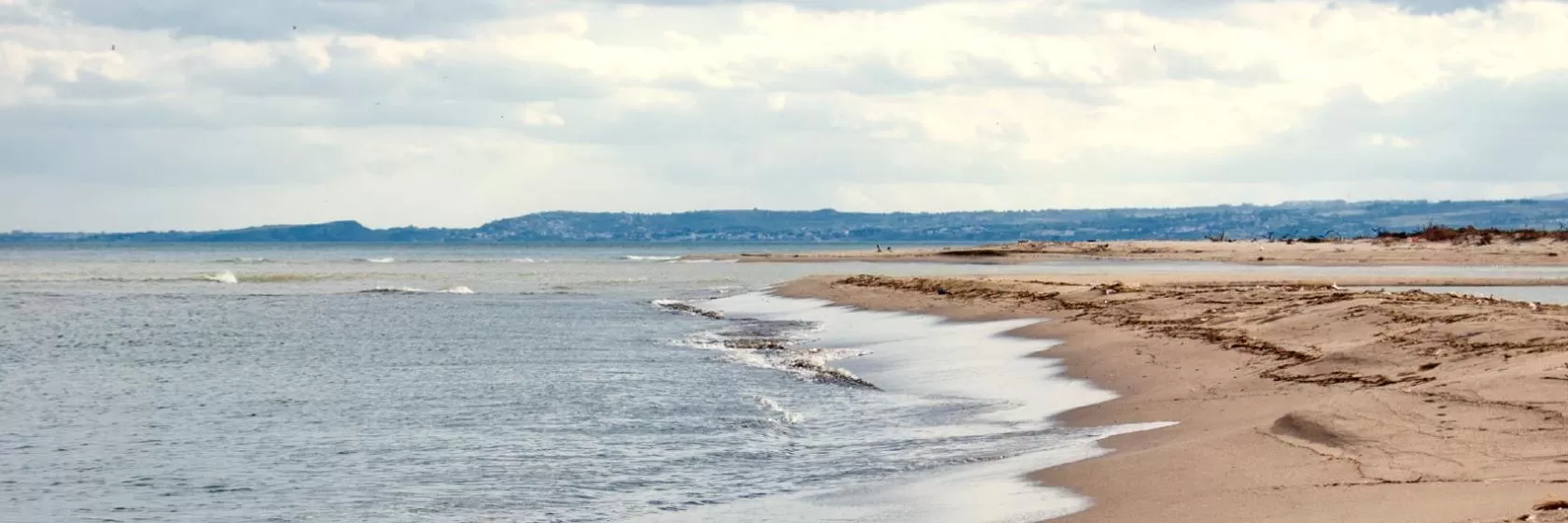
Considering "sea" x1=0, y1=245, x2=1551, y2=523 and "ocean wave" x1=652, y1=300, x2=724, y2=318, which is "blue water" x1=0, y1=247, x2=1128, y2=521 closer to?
"sea" x1=0, y1=245, x2=1551, y2=523

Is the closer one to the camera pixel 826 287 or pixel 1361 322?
pixel 1361 322

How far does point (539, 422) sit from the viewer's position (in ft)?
65.3

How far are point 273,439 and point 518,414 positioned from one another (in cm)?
343

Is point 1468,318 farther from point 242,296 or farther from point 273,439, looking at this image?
point 242,296

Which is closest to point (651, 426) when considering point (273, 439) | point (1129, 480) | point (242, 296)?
point (273, 439)

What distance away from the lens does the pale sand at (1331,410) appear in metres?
11.0

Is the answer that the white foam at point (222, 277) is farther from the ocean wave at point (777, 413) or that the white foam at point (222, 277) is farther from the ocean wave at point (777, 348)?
the ocean wave at point (777, 413)

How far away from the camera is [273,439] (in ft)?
60.5

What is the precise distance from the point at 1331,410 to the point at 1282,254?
7510cm

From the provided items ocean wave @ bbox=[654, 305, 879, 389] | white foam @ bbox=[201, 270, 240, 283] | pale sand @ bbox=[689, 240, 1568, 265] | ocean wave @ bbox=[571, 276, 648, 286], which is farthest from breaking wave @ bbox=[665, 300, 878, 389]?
white foam @ bbox=[201, 270, 240, 283]

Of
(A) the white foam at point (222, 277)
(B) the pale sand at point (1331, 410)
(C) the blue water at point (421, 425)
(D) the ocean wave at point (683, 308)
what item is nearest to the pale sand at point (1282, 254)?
(D) the ocean wave at point (683, 308)

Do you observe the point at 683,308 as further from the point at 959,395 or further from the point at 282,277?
the point at 282,277

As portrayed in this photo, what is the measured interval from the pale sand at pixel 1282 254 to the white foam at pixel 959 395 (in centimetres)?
4552

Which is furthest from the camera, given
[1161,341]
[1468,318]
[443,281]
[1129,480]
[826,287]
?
[443,281]
